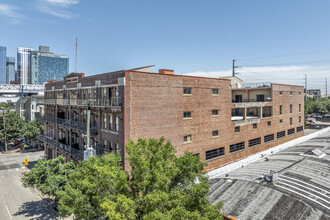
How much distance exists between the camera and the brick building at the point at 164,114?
23562mm

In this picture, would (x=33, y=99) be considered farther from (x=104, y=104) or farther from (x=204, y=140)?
(x=204, y=140)

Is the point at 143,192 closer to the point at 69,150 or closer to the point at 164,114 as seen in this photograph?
the point at 164,114

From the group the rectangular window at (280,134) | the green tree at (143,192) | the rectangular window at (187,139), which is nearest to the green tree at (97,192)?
the green tree at (143,192)

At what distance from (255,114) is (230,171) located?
1915 cm

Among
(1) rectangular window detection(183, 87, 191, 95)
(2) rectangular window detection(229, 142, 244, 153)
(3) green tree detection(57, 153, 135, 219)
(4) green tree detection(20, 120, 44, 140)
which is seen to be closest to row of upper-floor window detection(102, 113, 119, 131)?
(1) rectangular window detection(183, 87, 191, 95)

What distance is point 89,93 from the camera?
29891 millimetres

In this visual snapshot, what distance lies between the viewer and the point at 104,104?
24906mm

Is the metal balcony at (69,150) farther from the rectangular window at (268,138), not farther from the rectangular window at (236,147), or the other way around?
the rectangular window at (268,138)

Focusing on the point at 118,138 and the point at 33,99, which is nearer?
the point at 118,138

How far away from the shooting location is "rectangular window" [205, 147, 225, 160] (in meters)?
30.4

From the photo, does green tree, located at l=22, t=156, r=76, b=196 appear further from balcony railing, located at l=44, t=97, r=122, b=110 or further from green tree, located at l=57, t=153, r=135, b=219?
green tree, located at l=57, t=153, r=135, b=219

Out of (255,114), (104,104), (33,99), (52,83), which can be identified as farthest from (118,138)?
(33,99)

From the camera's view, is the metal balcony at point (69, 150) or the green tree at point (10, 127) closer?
the metal balcony at point (69, 150)

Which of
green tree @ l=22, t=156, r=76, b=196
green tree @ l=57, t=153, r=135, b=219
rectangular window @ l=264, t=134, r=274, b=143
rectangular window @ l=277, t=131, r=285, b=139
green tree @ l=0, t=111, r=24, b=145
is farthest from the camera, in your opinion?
green tree @ l=0, t=111, r=24, b=145
